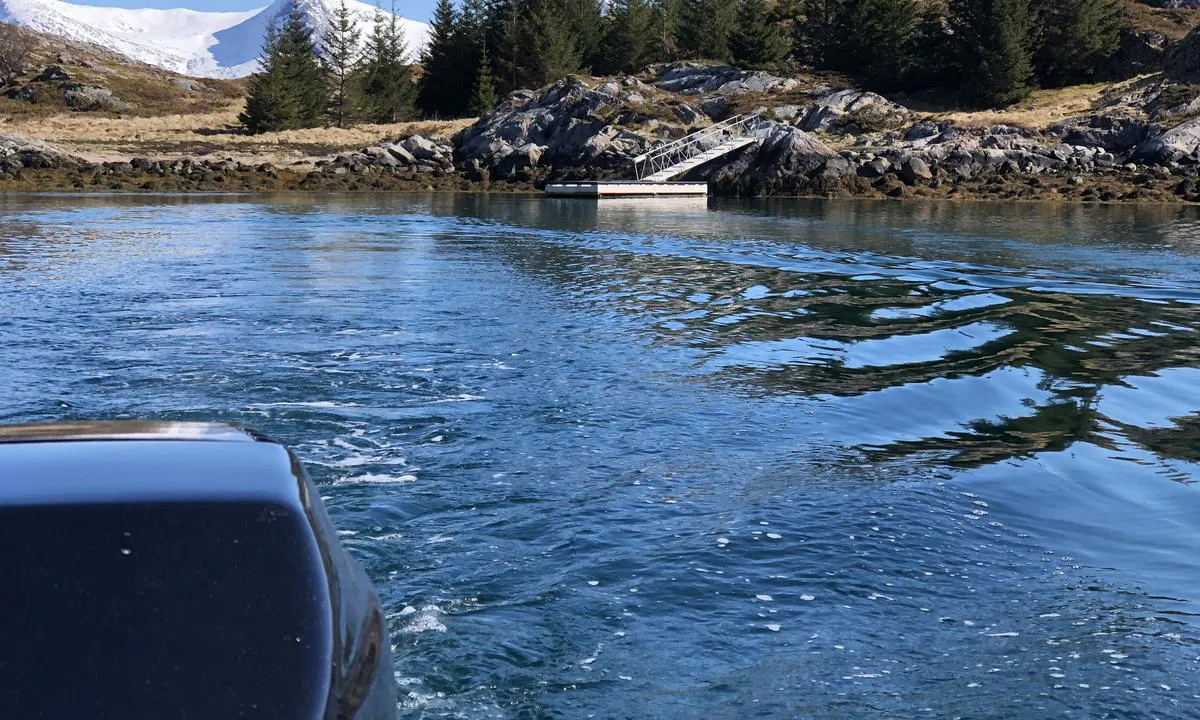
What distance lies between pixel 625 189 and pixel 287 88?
34.6 metres

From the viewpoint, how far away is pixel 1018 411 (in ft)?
28.4

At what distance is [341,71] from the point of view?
83.4 metres

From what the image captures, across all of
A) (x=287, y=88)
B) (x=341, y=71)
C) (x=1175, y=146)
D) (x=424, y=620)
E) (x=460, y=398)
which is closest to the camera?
(x=424, y=620)

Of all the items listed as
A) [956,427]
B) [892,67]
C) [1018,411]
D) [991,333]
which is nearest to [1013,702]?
[956,427]

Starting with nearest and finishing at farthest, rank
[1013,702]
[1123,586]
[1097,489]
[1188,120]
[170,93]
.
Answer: [1013,702]
[1123,586]
[1097,489]
[1188,120]
[170,93]

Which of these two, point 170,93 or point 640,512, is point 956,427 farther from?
point 170,93

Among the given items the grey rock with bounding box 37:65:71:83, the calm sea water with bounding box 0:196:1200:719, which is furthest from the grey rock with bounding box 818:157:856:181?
the grey rock with bounding box 37:65:71:83

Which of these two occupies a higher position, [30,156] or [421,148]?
[421,148]

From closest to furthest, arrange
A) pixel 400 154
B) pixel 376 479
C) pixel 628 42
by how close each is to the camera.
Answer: pixel 376 479 < pixel 400 154 < pixel 628 42

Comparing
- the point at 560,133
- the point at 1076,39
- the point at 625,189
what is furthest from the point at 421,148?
the point at 1076,39

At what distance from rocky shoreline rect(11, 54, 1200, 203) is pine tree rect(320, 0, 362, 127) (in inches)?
698

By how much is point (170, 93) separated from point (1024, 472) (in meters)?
99.1

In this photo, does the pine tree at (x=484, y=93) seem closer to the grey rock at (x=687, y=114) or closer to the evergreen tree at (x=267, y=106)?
the evergreen tree at (x=267, y=106)

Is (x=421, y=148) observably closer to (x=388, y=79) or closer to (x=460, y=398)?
(x=388, y=79)
